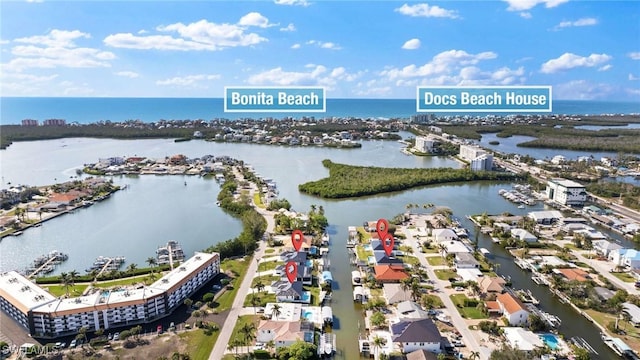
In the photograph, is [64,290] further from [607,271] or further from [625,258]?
[625,258]

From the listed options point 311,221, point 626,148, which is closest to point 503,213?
point 311,221

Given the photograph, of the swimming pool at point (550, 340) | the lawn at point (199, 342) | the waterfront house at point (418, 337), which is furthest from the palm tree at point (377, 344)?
the swimming pool at point (550, 340)

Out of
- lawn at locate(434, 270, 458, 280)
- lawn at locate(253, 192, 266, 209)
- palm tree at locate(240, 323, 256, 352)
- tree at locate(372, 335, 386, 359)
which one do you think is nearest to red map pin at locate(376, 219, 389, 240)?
lawn at locate(434, 270, 458, 280)

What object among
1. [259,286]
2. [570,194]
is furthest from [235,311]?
[570,194]

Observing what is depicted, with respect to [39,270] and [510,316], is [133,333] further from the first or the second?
[510,316]

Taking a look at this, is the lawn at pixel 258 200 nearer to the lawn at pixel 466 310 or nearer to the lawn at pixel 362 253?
the lawn at pixel 362 253

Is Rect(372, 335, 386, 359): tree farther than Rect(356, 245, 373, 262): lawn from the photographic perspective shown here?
No

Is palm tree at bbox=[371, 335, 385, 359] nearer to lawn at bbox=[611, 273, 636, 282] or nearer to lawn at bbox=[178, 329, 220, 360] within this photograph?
lawn at bbox=[178, 329, 220, 360]

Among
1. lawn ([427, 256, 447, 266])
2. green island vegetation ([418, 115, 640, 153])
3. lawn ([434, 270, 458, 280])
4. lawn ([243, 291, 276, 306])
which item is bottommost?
lawn ([243, 291, 276, 306])
